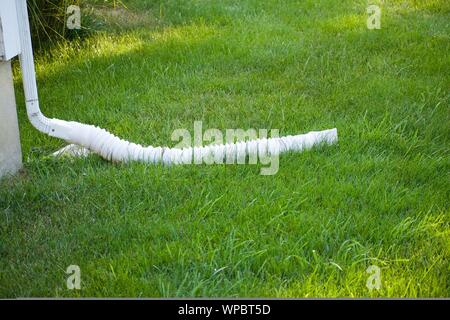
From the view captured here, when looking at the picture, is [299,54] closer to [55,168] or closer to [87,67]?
[87,67]

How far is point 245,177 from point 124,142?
58 centimetres

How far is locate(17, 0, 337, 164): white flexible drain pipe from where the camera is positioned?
9.30ft

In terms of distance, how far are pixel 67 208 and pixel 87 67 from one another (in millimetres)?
1641

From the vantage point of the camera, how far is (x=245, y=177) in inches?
107

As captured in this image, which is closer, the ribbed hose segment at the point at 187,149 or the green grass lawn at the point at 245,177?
the green grass lawn at the point at 245,177

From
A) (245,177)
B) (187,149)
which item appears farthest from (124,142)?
(245,177)

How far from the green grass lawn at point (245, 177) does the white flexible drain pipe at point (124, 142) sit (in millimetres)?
70

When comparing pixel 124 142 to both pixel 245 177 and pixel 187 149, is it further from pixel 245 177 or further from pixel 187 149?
pixel 245 177

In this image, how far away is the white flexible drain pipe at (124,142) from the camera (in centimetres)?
284

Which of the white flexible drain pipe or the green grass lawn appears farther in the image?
the white flexible drain pipe

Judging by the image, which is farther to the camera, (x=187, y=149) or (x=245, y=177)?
(x=187, y=149)

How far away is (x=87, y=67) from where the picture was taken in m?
3.97

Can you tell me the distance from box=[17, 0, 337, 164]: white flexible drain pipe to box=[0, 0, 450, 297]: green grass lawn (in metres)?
0.07

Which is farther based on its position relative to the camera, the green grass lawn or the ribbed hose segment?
the ribbed hose segment
